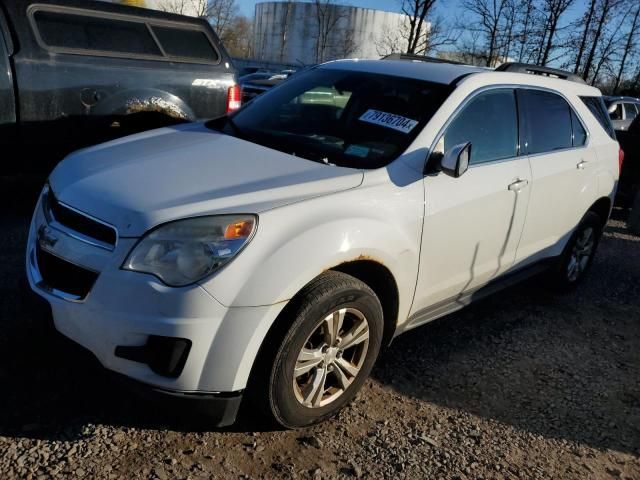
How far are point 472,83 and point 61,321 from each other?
99.8 inches

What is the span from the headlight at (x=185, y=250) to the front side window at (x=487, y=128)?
52.5 inches

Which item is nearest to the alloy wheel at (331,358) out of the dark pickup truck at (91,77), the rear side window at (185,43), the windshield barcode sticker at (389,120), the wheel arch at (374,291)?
the wheel arch at (374,291)

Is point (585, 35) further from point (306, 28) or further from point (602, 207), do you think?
point (306, 28)

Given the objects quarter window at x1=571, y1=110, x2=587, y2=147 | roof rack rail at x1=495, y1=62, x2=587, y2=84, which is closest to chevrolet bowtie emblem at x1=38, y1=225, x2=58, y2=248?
roof rack rail at x1=495, y1=62, x2=587, y2=84

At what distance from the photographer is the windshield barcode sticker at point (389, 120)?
10.3ft

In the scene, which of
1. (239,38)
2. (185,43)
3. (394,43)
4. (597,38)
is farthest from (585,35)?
(239,38)

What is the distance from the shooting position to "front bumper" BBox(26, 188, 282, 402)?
221cm

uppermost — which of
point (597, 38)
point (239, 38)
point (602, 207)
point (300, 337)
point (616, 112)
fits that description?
point (597, 38)

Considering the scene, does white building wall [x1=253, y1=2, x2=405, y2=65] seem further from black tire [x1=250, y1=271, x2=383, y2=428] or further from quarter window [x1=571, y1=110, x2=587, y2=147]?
Answer: black tire [x1=250, y1=271, x2=383, y2=428]

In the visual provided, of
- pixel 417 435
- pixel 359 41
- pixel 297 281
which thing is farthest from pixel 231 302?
pixel 359 41

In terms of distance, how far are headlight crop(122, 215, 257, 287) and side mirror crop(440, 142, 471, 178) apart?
118cm

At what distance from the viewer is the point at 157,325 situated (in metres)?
2.22

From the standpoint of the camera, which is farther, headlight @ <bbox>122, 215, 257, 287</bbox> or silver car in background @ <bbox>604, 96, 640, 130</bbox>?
silver car in background @ <bbox>604, 96, 640, 130</bbox>

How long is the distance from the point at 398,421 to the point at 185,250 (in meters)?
1.47
